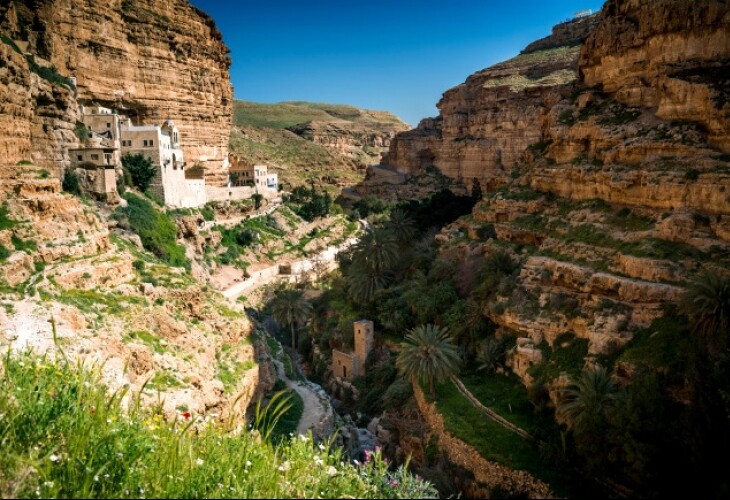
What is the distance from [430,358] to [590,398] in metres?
7.36

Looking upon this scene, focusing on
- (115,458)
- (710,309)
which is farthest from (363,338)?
(115,458)

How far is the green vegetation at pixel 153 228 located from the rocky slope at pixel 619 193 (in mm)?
17159

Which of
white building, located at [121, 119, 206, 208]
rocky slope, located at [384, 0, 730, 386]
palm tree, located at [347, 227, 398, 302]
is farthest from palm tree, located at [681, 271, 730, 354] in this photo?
white building, located at [121, 119, 206, 208]

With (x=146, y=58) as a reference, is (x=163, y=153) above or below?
below

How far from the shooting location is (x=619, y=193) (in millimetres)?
23859

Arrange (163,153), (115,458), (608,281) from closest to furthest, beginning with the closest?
(115,458) → (608,281) → (163,153)

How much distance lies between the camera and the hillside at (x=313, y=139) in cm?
8099

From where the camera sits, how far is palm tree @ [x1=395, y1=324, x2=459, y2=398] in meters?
22.4

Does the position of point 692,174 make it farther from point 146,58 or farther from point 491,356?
point 146,58

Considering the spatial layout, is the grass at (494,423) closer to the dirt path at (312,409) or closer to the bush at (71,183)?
the dirt path at (312,409)

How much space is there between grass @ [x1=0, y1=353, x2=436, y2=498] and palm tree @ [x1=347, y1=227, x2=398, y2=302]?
26409 mm

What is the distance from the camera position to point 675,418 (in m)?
14.1

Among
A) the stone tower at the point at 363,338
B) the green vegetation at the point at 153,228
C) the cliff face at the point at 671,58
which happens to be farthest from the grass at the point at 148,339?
the cliff face at the point at 671,58

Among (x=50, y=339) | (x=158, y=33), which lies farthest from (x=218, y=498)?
(x=158, y=33)
